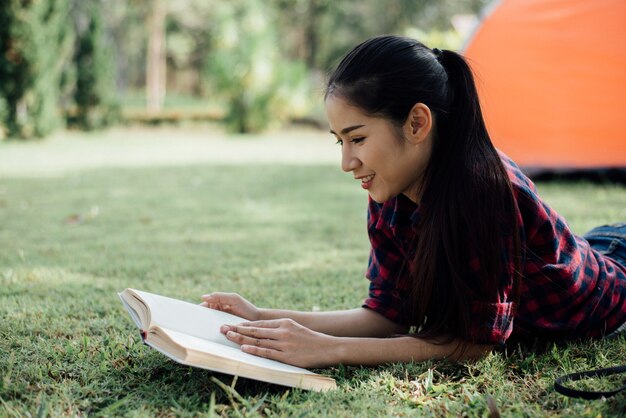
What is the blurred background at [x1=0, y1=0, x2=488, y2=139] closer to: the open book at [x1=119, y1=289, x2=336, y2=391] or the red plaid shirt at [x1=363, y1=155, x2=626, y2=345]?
the red plaid shirt at [x1=363, y1=155, x2=626, y2=345]

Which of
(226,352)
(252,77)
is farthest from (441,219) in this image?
(252,77)

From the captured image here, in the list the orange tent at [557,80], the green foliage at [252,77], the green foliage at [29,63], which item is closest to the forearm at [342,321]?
the orange tent at [557,80]

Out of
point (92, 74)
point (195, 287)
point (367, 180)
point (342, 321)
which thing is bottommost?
point (195, 287)

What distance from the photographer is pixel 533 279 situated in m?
1.62

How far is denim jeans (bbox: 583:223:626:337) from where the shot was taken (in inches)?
76.9

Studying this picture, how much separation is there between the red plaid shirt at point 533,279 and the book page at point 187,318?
446mm

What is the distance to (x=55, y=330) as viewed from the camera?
1.88 meters

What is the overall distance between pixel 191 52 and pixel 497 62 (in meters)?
21.7

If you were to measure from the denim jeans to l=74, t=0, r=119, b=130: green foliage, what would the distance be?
10047 mm

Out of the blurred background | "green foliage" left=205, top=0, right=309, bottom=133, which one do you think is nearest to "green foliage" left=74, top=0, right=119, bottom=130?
the blurred background

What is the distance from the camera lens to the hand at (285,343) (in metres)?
1.51

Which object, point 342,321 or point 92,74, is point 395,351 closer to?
point 342,321

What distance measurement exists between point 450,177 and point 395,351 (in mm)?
454

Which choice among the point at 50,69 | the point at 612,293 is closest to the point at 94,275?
the point at 612,293
